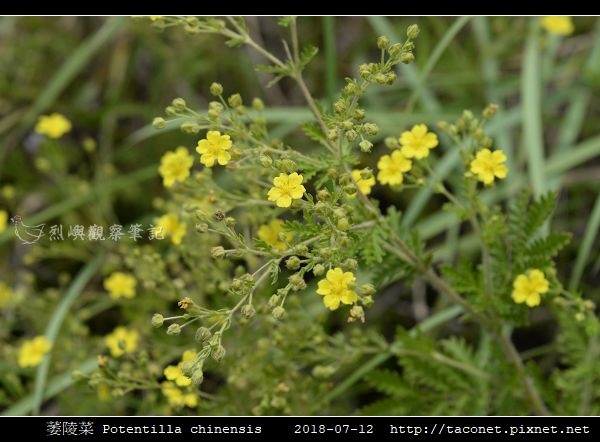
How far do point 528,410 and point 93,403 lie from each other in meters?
1.30

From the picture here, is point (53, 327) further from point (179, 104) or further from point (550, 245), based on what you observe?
point (550, 245)

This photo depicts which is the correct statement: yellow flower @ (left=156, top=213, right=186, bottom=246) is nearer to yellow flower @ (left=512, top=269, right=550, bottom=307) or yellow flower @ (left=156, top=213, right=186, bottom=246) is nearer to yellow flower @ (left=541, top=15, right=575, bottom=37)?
yellow flower @ (left=512, top=269, right=550, bottom=307)

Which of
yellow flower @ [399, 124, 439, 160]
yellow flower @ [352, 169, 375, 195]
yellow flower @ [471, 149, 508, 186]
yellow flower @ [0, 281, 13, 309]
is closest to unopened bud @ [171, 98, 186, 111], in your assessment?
yellow flower @ [352, 169, 375, 195]

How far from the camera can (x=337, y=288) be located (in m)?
1.45

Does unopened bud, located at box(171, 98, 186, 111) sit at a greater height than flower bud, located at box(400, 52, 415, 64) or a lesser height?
greater

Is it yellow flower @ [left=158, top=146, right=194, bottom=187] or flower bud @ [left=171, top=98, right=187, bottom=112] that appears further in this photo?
yellow flower @ [left=158, top=146, right=194, bottom=187]

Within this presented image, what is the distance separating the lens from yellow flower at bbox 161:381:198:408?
1.82 metres

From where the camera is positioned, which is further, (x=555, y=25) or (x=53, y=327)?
(x=555, y=25)

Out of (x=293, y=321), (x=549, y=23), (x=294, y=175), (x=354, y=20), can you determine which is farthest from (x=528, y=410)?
(x=354, y=20)

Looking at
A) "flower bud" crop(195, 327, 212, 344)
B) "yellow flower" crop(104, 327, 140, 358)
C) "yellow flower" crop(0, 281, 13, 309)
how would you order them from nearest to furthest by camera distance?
"flower bud" crop(195, 327, 212, 344)
"yellow flower" crop(104, 327, 140, 358)
"yellow flower" crop(0, 281, 13, 309)

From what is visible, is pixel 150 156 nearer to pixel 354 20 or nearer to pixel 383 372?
pixel 354 20

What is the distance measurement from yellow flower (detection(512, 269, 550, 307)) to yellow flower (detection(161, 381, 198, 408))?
81 centimetres

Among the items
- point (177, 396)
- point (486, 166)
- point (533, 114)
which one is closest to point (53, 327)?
point (177, 396)
